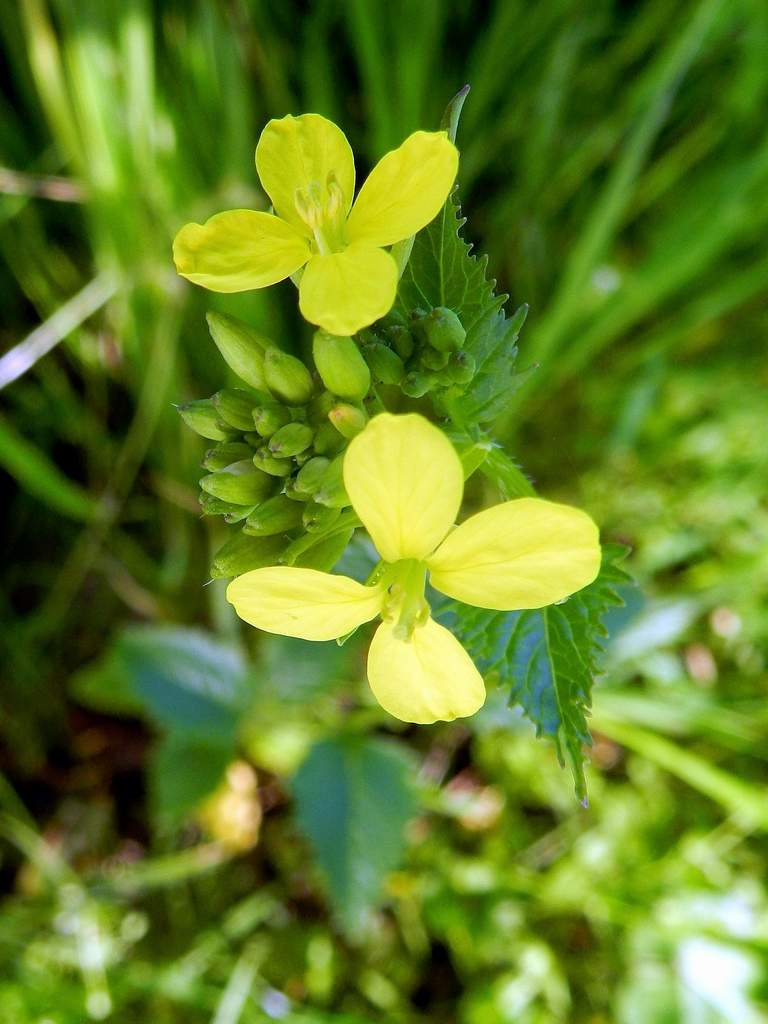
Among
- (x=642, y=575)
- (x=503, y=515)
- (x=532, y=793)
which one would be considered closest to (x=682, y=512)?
(x=642, y=575)

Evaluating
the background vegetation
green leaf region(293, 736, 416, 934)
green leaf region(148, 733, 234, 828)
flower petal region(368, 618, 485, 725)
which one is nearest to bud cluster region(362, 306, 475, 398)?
flower petal region(368, 618, 485, 725)

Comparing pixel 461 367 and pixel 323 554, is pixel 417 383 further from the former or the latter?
pixel 323 554

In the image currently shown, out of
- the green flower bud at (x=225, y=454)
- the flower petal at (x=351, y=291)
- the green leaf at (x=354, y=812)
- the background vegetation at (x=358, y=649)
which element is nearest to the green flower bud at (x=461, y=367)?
the flower petal at (x=351, y=291)

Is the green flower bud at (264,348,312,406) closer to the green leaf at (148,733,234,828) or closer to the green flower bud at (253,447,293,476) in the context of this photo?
the green flower bud at (253,447,293,476)

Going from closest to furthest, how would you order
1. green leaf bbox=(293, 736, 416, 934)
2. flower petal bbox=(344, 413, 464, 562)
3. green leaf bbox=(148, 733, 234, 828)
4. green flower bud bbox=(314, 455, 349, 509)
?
flower petal bbox=(344, 413, 464, 562)
green flower bud bbox=(314, 455, 349, 509)
green leaf bbox=(293, 736, 416, 934)
green leaf bbox=(148, 733, 234, 828)

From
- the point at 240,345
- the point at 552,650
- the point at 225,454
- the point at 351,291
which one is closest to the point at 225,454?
the point at 225,454

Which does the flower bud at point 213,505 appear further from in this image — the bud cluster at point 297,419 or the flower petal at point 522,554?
the flower petal at point 522,554
